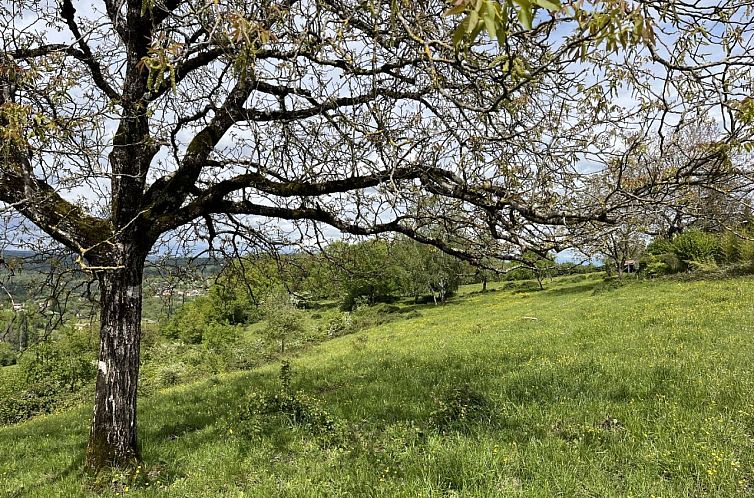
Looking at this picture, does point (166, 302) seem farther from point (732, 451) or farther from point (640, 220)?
point (732, 451)

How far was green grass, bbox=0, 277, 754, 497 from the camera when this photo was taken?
408 cm

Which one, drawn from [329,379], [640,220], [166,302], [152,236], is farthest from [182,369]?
[640,220]

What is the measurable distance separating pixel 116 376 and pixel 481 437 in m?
4.41

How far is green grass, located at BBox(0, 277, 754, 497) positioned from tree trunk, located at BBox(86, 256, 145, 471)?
34cm

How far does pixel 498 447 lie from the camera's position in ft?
15.5

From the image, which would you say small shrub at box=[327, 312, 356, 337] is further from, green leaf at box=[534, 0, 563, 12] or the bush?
green leaf at box=[534, 0, 563, 12]

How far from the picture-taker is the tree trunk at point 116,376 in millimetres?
5301

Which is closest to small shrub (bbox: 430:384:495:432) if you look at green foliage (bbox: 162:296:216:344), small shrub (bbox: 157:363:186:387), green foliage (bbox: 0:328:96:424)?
small shrub (bbox: 157:363:186:387)

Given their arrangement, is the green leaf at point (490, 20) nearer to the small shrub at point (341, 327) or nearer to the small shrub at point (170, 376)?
the small shrub at point (170, 376)

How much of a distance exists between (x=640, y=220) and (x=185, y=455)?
620cm

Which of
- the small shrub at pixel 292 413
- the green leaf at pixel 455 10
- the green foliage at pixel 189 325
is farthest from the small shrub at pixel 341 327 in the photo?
the green leaf at pixel 455 10

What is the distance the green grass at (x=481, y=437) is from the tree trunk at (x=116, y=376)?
34 centimetres

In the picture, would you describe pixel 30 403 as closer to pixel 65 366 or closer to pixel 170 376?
pixel 65 366

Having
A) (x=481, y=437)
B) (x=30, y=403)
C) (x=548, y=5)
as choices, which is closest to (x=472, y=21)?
(x=548, y=5)
